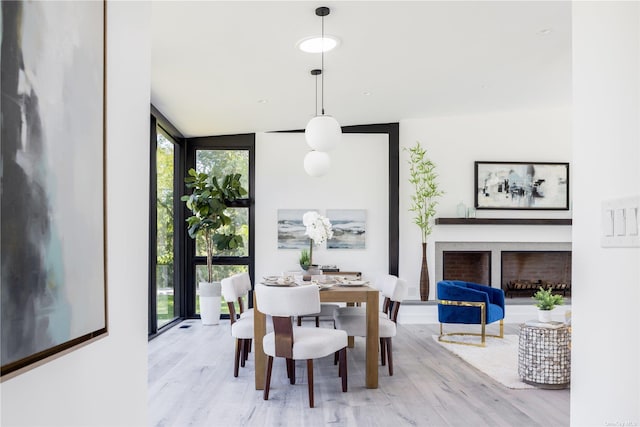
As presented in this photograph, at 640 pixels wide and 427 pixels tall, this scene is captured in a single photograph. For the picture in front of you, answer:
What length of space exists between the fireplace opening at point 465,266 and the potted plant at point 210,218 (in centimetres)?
314

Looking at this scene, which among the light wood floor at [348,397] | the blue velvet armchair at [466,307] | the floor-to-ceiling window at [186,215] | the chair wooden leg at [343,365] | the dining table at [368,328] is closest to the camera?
the light wood floor at [348,397]

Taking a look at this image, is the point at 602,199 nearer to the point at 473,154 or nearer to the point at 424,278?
the point at 424,278

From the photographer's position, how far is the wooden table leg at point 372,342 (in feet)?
12.2

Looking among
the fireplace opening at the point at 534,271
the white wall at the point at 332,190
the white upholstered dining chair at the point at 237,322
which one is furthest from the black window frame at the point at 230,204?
the fireplace opening at the point at 534,271

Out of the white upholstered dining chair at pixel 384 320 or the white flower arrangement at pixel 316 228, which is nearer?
the white upholstered dining chair at pixel 384 320

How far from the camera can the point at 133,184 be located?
4.45 feet

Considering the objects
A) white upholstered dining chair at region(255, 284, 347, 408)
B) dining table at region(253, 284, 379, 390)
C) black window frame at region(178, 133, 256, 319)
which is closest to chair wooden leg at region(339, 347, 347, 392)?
white upholstered dining chair at region(255, 284, 347, 408)

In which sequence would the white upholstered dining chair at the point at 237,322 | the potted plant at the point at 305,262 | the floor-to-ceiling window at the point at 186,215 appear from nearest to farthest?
the white upholstered dining chair at the point at 237,322 → the potted plant at the point at 305,262 → the floor-to-ceiling window at the point at 186,215

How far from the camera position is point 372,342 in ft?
12.4

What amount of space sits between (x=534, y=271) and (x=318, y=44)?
5.31 m

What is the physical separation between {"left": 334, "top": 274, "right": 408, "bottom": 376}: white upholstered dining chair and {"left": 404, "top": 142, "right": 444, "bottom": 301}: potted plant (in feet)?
7.56

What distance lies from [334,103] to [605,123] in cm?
490

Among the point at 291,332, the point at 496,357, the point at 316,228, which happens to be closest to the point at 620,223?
the point at 291,332

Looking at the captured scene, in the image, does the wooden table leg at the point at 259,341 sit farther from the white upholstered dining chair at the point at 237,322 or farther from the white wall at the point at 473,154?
the white wall at the point at 473,154
